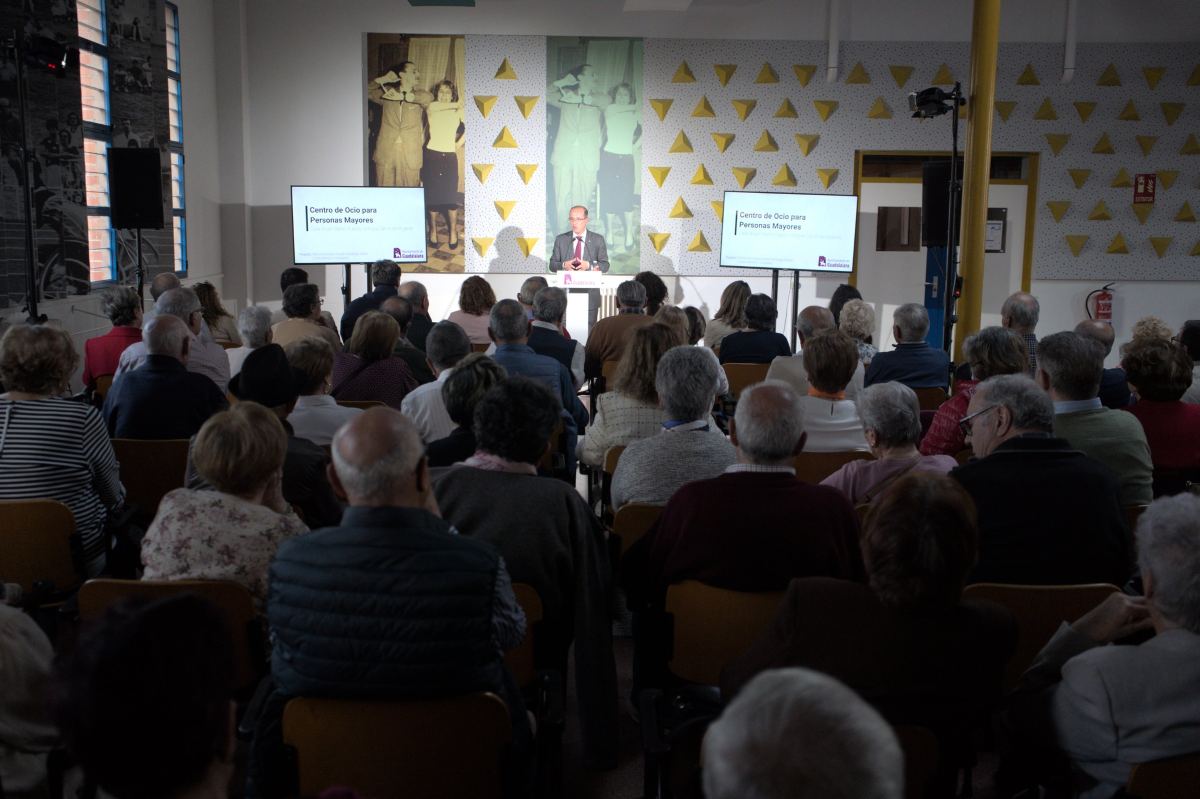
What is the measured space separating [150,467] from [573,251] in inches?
279

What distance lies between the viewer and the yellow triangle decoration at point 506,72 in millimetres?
10742

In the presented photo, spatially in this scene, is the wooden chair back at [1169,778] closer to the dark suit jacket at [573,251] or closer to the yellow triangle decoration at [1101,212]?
the dark suit jacket at [573,251]

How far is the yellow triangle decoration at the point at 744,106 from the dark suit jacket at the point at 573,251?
1.98 meters

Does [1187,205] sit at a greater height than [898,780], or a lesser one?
greater

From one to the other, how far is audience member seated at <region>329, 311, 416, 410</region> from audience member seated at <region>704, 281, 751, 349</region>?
9.31ft

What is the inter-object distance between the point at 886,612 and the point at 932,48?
10165mm

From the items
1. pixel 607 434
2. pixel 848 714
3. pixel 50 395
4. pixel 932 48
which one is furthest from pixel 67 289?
pixel 932 48

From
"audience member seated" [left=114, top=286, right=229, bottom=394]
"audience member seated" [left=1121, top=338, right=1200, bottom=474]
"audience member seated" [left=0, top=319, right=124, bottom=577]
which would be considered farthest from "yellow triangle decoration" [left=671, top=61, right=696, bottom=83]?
"audience member seated" [left=0, top=319, right=124, bottom=577]

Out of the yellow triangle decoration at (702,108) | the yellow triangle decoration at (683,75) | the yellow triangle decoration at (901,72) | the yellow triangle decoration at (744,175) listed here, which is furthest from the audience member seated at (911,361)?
the yellow triangle decoration at (901,72)

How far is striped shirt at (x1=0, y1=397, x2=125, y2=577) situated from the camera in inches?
131

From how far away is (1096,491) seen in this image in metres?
2.79

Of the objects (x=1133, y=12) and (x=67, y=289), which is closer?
(x=67, y=289)

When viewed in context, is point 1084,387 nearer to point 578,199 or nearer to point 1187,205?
point 578,199

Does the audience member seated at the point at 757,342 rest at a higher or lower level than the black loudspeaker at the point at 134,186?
lower
